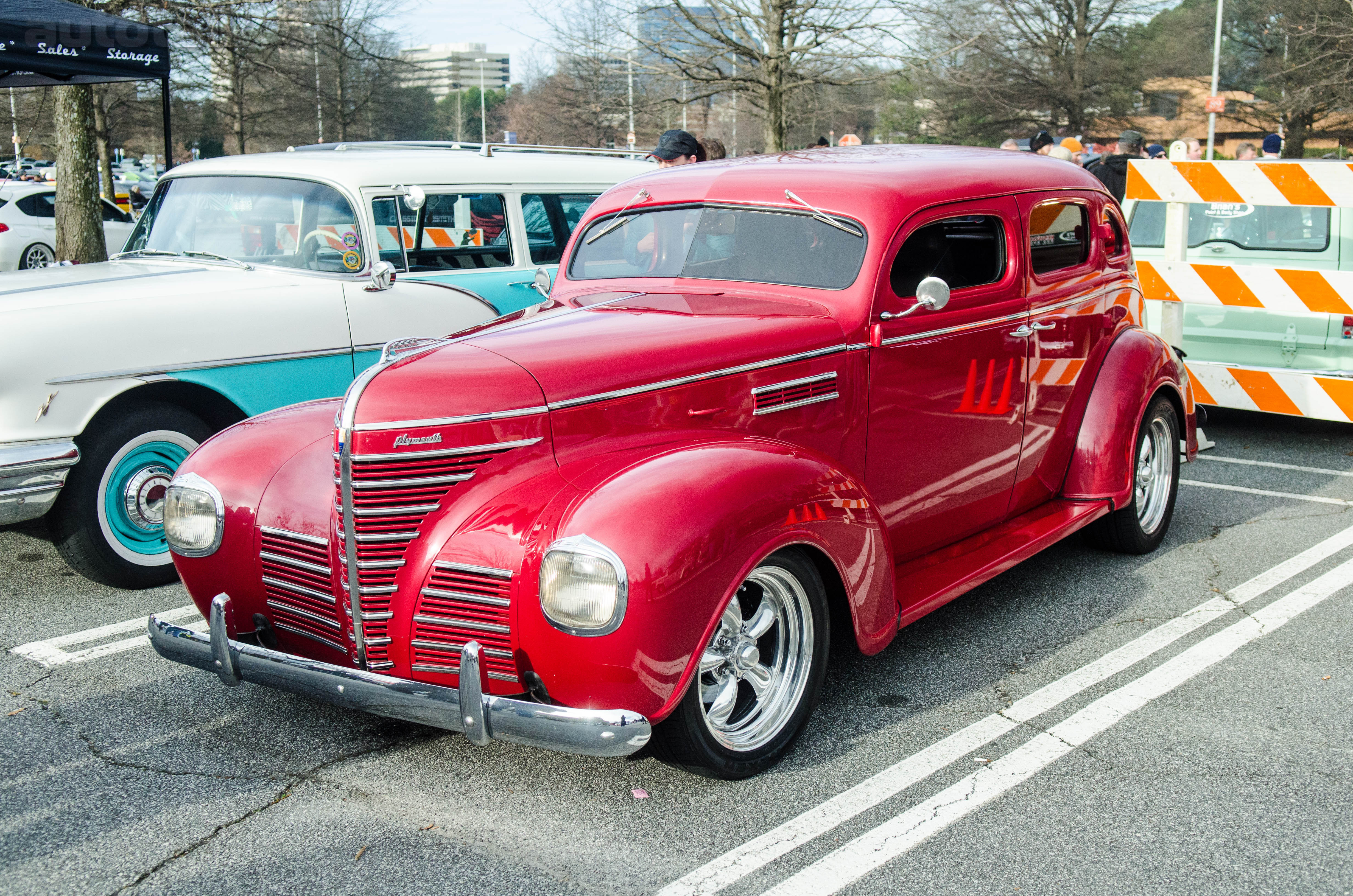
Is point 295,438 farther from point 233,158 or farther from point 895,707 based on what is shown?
point 233,158

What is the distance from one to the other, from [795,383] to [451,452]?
1.19 meters

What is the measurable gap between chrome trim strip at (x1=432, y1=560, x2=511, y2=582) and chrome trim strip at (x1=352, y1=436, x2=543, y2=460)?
29 cm

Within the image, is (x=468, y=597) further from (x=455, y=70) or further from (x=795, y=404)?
(x=455, y=70)

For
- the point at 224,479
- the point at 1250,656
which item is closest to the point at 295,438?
the point at 224,479

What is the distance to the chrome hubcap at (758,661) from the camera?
10.4ft

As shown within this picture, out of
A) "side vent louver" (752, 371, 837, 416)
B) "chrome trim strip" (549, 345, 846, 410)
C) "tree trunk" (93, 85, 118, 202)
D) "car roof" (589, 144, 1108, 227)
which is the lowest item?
"side vent louver" (752, 371, 837, 416)

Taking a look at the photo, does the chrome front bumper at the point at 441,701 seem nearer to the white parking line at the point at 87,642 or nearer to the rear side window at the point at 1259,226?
the white parking line at the point at 87,642

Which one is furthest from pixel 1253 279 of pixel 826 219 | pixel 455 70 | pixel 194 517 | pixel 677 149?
pixel 455 70

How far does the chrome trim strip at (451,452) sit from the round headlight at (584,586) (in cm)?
42

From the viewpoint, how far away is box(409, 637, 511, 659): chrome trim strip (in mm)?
2904

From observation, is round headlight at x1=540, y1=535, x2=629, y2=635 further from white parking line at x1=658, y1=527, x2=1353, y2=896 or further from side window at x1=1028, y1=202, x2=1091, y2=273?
side window at x1=1028, y1=202, x2=1091, y2=273

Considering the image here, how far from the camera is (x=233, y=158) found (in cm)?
624

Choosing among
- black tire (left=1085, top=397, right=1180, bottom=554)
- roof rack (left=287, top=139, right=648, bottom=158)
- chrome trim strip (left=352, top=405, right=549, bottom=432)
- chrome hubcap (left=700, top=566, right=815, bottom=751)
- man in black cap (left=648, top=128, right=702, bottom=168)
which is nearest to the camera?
chrome trim strip (left=352, top=405, right=549, bottom=432)

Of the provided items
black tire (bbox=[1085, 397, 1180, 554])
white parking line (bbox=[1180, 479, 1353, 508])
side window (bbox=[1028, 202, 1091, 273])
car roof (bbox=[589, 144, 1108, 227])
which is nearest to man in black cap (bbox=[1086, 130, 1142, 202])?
white parking line (bbox=[1180, 479, 1353, 508])
